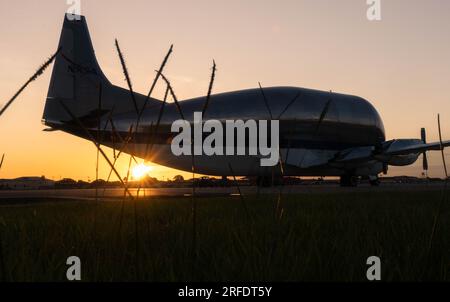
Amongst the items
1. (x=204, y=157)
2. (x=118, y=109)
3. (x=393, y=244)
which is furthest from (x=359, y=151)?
(x=393, y=244)

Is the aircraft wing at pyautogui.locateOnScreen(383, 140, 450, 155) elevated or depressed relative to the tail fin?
depressed

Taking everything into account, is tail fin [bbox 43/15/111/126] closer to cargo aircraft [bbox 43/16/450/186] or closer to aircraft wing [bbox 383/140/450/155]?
cargo aircraft [bbox 43/16/450/186]

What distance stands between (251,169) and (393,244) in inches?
1024

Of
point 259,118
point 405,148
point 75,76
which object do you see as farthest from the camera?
point 405,148

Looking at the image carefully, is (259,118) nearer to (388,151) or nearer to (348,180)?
(348,180)

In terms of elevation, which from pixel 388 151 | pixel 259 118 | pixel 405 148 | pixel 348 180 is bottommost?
pixel 348 180

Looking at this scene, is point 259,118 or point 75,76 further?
point 75,76

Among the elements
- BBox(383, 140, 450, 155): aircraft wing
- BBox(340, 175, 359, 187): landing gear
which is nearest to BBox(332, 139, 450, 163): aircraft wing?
BBox(383, 140, 450, 155): aircraft wing

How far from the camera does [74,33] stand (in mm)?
31047


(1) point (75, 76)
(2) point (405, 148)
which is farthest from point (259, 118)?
(1) point (75, 76)

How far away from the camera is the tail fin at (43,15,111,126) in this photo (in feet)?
94.5

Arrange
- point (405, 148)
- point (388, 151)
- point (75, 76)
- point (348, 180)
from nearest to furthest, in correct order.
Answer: point (75, 76) < point (405, 148) < point (388, 151) < point (348, 180)

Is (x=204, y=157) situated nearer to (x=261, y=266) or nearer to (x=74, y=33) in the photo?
(x=74, y=33)

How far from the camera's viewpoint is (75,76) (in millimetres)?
30953
